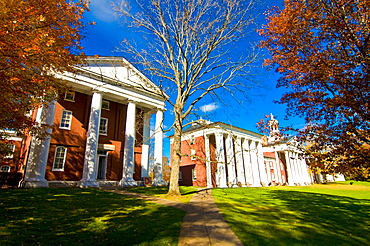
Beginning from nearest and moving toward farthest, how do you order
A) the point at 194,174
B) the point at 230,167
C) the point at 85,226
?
Result: the point at 85,226, the point at 230,167, the point at 194,174

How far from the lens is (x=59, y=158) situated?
702 inches

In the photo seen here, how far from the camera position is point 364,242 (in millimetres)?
5301

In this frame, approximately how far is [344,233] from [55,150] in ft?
64.3

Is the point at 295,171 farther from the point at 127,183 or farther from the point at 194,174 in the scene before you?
the point at 127,183

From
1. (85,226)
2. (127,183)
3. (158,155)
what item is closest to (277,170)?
(158,155)

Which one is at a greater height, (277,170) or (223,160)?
(223,160)

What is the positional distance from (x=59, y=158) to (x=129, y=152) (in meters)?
5.87

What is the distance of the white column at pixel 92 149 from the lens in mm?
16141

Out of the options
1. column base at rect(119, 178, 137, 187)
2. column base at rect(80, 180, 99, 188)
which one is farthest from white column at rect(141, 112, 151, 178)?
column base at rect(80, 180, 99, 188)

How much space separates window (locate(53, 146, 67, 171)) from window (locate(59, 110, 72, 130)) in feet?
6.21

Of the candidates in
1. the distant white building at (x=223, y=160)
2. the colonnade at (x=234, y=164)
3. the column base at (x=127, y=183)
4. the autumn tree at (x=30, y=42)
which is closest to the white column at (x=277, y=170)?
the distant white building at (x=223, y=160)

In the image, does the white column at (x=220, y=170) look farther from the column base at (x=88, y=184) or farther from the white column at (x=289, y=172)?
the white column at (x=289, y=172)

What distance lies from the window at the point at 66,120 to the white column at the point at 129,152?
519 cm

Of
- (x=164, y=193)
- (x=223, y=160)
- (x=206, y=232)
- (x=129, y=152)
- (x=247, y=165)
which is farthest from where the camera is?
(x=247, y=165)
